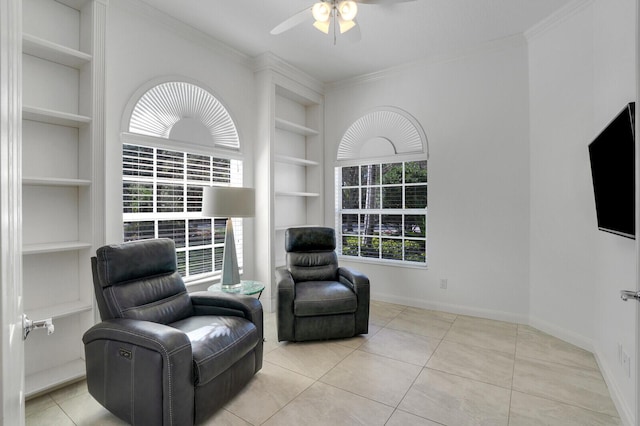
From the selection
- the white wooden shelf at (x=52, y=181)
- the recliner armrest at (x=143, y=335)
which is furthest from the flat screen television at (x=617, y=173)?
the white wooden shelf at (x=52, y=181)

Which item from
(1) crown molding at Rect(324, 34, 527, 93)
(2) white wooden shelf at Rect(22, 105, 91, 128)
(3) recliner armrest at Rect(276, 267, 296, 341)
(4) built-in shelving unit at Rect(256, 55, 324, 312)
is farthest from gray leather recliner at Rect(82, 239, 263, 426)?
(1) crown molding at Rect(324, 34, 527, 93)

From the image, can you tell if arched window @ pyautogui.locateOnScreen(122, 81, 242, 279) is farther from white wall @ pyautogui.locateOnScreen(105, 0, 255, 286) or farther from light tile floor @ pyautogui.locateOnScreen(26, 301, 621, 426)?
light tile floor @ pyautogui.locateOnScreen(26, 301, 621, 426)

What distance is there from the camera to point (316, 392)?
221 cm

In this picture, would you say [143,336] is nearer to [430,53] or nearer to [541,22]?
[430,53]

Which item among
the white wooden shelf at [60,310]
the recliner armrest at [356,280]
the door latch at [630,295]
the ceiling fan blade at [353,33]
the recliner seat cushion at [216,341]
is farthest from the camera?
the recliner armrest at [356,280]

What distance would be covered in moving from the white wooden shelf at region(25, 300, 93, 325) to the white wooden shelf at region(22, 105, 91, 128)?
4.35 ft

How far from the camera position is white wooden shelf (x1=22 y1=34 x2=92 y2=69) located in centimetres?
206

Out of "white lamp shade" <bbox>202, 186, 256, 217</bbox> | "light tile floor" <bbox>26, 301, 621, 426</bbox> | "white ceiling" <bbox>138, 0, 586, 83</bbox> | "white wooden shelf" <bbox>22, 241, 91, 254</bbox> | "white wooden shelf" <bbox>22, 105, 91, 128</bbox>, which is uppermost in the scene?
"white ceiling" <bbox>138, 0, 586, 83</bbox>

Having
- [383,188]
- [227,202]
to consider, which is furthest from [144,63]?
[383,188]

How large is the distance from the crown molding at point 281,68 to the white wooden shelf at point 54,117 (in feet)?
6.87

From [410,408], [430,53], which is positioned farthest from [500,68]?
[410,408]

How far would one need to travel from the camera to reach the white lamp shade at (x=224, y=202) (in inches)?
108

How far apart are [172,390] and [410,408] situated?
142 centimetres

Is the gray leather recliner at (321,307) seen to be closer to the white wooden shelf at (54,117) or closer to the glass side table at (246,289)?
the glass side table at (246,289)
